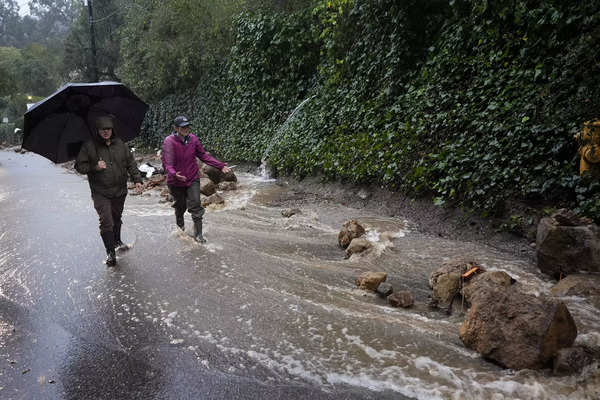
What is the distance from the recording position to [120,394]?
2783mm

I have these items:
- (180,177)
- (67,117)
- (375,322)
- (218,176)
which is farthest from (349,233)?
(218,176)

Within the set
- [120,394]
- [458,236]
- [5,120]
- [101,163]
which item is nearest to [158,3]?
[101,163]

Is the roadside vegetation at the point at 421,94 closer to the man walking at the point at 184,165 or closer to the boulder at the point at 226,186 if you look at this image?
the boulder at the point at 226,186

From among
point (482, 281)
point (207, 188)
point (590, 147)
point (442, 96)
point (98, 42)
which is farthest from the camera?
point (98, 42)

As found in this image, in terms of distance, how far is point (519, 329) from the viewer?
9.55 feet

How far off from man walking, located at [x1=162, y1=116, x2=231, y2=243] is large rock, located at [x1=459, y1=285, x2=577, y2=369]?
3.94 metres

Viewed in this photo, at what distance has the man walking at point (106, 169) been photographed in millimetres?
5105

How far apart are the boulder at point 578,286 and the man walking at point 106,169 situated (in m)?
5.34

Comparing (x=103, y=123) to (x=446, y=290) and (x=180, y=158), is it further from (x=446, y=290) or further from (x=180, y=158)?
(x=446, y=290)

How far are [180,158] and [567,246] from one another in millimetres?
5143

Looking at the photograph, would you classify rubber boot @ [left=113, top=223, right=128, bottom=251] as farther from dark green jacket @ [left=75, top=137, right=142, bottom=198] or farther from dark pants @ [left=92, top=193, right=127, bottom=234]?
dark green jacket @ [left=75, top=137, right=142, bottom=198]

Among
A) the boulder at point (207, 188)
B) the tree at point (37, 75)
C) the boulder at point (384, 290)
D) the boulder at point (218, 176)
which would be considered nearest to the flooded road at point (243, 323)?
the boulder at point (384, 290)

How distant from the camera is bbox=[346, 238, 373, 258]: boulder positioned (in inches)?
221

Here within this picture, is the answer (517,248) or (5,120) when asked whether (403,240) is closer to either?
(517,248)
